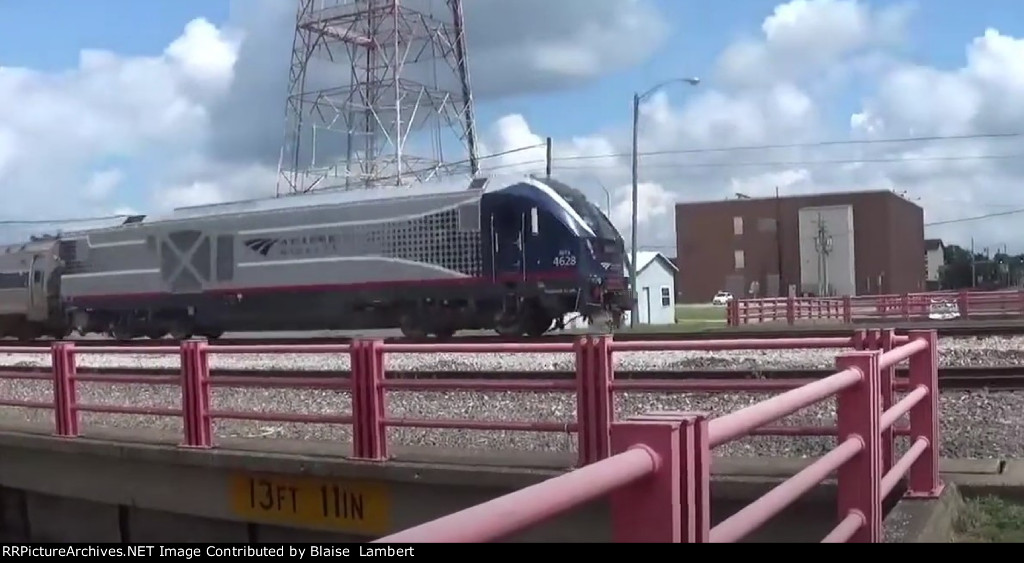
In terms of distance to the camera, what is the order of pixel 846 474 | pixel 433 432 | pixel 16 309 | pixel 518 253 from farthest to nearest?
pixel 16 309
pixel 518 253
pixel 433 432
pixel 846 474

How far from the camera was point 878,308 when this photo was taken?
33125mm

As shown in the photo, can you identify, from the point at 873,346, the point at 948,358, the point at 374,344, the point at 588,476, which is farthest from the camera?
the point at 948,358

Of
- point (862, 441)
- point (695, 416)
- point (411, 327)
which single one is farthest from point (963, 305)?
point (695, 416)

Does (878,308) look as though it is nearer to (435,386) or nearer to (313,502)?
(313,502)

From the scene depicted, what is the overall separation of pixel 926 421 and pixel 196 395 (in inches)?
234

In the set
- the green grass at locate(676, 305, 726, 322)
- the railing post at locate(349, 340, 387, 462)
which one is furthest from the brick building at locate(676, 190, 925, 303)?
the railing post at locate(349, 340, 387, 462)

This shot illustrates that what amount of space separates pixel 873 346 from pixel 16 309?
32.2 metres

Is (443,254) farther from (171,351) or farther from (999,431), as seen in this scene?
(999,431)

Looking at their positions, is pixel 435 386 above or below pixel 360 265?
below

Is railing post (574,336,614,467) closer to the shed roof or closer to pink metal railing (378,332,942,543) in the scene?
pink metal railing (378,332,942,543)

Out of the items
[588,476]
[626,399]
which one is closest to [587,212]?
[626,399]

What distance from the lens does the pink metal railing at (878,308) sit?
32250 mm
